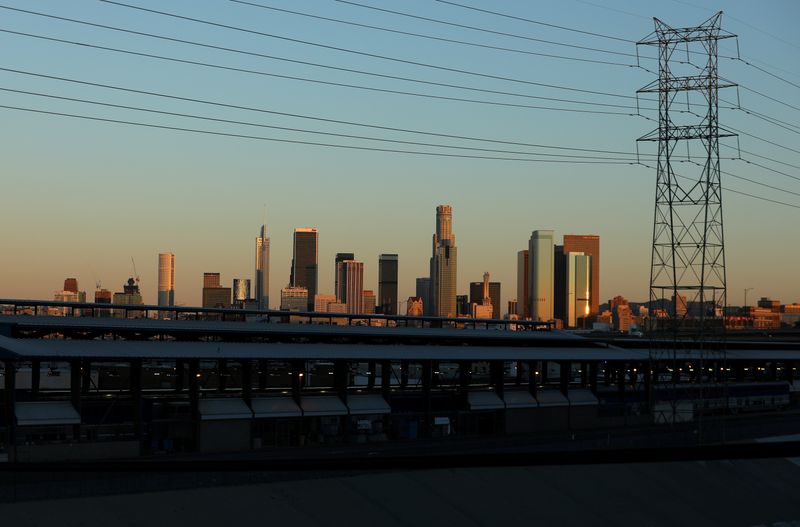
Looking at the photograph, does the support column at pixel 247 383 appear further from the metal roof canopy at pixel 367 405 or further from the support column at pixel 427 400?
the support column at pixel 427 400

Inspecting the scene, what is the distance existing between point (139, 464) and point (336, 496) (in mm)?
39917

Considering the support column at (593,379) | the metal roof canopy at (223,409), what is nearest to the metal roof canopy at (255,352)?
the support column at (593,379)

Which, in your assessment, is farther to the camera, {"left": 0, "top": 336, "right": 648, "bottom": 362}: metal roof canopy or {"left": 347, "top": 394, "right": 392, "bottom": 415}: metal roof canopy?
{"left": 347, "top": 394, "right": 392, "bottom": 415}: metal roof canopy

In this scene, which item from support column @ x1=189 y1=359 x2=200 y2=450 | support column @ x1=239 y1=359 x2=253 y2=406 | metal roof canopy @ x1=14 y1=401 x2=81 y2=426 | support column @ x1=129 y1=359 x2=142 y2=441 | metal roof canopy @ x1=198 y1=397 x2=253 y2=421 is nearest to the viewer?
metal roof canopy @ x1=14 y1=401 x2=81 y2=426

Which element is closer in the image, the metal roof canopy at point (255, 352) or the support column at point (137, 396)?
the metal roof canopy at point (255, 352)

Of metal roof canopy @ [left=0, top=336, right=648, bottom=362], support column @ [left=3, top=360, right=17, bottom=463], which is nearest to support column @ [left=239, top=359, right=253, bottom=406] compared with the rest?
metal roof canopy @ [left=0, top=336, right=648, bottom=362]

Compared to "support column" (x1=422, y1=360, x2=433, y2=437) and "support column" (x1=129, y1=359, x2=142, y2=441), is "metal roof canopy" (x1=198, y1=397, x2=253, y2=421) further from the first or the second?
"support column" (x1=422, y1=360, x2=433, y2=437)

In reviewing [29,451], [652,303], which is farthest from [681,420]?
[29,451]

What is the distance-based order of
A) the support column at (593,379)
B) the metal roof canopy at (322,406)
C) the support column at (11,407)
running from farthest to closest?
the support column at (593,379) → the metal roof canopy at (322,406) → the support column at (11,407)

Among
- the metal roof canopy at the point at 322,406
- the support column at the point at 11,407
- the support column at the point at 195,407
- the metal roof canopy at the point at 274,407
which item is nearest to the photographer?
the support column at the point at 11,407

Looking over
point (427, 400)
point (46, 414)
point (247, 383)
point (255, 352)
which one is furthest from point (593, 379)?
point (46, 414)

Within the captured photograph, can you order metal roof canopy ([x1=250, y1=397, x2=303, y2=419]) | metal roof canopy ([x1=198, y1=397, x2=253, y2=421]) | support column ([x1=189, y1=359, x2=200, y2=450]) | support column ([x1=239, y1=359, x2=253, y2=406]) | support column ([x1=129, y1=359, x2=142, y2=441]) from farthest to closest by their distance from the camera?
support column ([x1=239, y1=359, x2=253, y2=406]) → metal roof canopy ([x1=250, y1=397, x2=303, y2=419]) → metal roof canopy ([x1=198, y1=397, x2=253, y2=421]) → support column ([x1=189, y1=359, x2=200, y2=450]) → support column ([x1=129, y1=359, x2=142, y2=441])

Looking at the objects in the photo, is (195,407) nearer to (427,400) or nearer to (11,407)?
(11,407)

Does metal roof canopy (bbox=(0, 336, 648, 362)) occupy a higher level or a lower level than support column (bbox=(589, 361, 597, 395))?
higher
